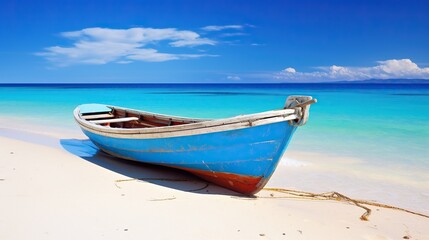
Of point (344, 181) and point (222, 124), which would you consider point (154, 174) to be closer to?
point (222, 124)

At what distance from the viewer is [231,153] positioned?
14.2ft

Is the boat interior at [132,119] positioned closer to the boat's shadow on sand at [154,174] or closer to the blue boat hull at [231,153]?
the boat's shadow on sand at [154,174]

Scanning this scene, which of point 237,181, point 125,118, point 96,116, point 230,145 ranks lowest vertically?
point 237,181

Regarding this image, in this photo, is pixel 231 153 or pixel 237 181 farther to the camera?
pixel 237 181

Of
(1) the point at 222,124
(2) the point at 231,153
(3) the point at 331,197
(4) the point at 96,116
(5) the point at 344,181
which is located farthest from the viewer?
(4) the point at 96,116

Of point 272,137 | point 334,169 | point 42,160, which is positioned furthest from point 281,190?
point 42,160

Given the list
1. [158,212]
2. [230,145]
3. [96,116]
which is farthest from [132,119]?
[158,212]

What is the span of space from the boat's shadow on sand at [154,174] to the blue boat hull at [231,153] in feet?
0.56

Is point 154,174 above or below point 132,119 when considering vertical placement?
below

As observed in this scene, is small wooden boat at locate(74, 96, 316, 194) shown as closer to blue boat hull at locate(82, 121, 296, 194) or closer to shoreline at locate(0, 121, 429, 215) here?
A: blue boat hull at locate(82, 121, 296, 194)

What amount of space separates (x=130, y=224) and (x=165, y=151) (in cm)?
167

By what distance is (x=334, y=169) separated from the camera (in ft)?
21.5

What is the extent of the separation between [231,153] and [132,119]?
352 cm

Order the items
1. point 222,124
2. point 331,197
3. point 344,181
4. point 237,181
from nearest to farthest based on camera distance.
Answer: point 222,124 < point 237,181 < point 331,197 < point 344,181
